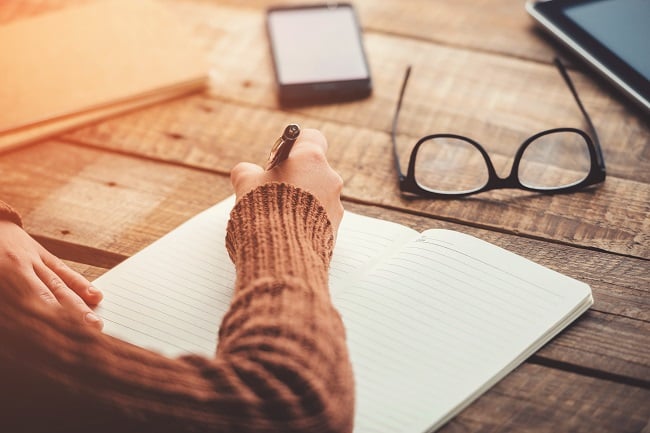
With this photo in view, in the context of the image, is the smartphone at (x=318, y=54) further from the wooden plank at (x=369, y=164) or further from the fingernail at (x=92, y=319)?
the fingernail at (x=92, y=319)

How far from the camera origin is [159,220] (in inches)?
37.5

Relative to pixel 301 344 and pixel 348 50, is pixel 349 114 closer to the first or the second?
pixel 348 50

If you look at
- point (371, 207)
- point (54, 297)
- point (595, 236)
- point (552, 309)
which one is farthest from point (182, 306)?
point (595, 236)

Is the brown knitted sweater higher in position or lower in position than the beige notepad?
lower

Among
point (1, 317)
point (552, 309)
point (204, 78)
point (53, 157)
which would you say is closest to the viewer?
point (1, 317)

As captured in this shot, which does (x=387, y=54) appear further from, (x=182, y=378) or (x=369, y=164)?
(x=182, y=378)

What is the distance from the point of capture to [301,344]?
65cm

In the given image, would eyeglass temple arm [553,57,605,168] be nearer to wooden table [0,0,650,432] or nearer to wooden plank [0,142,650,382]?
wooden table [0,0,650,432]

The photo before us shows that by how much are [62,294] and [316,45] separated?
0.60 m

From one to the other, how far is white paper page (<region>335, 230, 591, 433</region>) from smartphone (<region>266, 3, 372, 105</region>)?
1.21 ft

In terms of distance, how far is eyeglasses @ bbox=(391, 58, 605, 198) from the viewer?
3.15ft

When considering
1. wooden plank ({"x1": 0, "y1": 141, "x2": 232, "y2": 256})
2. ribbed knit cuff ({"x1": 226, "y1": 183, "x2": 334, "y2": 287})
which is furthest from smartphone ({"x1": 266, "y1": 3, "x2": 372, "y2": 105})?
ribbed knit cuff ({"x1": 226, "y1": 183, "x2": 334, "y2": 287})

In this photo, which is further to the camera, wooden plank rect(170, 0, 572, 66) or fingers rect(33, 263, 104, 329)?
wooden plank rect(170, 0, 572, 66)

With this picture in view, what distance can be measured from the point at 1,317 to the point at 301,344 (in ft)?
0.84
